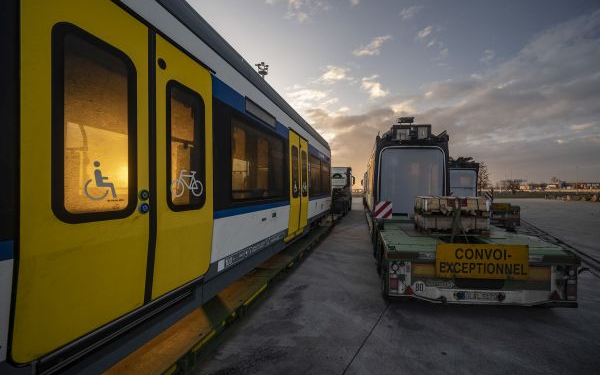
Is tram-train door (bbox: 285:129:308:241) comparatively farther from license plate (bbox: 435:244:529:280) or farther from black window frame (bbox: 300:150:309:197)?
license plate (bbox: 435:244:529:280)

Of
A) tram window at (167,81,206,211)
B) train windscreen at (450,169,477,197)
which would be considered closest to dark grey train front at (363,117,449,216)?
tram window at (167,81,206,211)

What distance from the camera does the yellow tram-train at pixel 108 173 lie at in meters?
1.47

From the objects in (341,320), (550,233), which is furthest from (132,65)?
(550,233)

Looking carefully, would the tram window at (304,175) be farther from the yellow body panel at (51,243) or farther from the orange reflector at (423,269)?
the yellow body panel at (51,243)

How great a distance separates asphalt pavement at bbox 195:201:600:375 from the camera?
9.93 ft

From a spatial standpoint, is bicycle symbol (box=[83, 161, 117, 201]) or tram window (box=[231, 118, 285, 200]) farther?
tram window (box=[231, 118, 285, 200])

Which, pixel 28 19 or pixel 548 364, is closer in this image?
pixel 28 19

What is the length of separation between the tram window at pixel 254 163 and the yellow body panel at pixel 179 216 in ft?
2.05

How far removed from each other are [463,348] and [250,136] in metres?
3.80

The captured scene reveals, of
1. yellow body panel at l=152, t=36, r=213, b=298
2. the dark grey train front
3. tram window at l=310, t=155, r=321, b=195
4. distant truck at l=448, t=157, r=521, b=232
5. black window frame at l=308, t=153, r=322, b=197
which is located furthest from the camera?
distant truck at l=448, t=157, r=521, b=232

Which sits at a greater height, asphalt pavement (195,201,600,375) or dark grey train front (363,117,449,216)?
dark grey train front (363,117,449,216)

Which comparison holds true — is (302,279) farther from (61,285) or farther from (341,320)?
(61,285)

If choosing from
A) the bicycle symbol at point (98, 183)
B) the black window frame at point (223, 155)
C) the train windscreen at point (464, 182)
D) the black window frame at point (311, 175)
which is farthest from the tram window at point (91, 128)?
Answer: the train windscreen at point (464, 182)

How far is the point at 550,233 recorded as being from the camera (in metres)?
11.5
